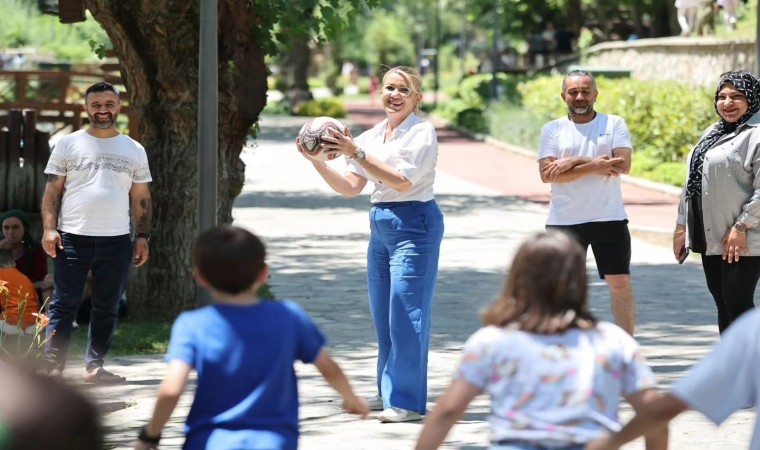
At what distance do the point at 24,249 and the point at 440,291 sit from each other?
4.00 m

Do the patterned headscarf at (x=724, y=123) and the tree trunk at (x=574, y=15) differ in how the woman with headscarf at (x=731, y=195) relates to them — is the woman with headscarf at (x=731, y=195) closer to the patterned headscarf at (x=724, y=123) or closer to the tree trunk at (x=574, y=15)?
the patterned headscarf at (x=724, y=123)

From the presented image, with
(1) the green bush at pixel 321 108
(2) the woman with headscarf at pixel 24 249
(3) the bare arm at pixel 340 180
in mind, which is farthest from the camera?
(1) the green bush at pixel 321 108

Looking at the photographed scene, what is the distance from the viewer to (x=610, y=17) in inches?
2099

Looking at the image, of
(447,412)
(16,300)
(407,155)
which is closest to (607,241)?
(407,155)

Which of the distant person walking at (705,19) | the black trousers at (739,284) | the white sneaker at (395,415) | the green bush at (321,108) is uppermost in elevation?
the distant person walking at (705,19)

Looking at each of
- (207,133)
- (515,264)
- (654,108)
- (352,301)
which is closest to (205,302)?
(207,133)

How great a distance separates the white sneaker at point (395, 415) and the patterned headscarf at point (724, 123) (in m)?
1.85

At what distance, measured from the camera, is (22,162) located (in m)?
13.3

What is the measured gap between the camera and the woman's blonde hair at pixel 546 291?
3.31 m

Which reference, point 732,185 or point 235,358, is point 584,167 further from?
point 235,358

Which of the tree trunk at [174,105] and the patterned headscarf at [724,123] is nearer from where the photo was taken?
the patterned headscarf at [724,123]

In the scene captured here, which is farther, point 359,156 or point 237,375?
point 359,156

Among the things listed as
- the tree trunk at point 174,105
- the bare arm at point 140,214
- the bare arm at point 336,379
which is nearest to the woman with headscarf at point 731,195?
the bare arm at point 140,214

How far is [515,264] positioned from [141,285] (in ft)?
24.3
